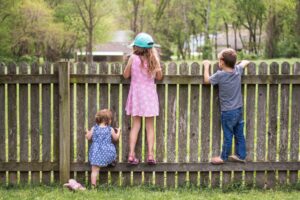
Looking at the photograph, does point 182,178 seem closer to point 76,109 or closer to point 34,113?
point 76,109

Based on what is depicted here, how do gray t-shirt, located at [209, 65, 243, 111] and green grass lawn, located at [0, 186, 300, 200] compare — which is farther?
gray t-shirt, located at [209, 65, 243, 111]

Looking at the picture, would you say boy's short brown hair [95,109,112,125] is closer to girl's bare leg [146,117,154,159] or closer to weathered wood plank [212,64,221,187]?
girl's bare leg [146,117,154,159]

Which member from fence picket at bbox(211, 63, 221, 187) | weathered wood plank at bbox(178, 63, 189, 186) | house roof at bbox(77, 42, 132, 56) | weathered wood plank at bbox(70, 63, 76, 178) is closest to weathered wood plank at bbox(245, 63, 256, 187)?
fence picket at bbox(211, 63, 221, 187)

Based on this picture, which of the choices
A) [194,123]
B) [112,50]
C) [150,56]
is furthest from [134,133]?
[112,50]

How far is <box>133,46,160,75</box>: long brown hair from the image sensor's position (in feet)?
22.1

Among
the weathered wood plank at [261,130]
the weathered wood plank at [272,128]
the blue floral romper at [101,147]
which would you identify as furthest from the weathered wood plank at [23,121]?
the weathered wood plank at [272,128]

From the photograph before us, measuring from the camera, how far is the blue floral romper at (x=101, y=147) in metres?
6.76

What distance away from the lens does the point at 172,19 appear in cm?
9081

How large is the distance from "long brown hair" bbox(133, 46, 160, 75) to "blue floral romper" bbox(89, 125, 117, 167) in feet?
2.99

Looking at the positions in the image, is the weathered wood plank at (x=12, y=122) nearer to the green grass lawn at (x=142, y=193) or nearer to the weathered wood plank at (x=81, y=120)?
the green grass lawn at (x=142, y=193)

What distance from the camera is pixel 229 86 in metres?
6.72

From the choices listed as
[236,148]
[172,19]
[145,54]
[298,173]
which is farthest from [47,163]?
[172,19]

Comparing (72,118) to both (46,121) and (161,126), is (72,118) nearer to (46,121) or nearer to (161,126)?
(46,121)

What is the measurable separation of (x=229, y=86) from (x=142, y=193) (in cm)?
168
